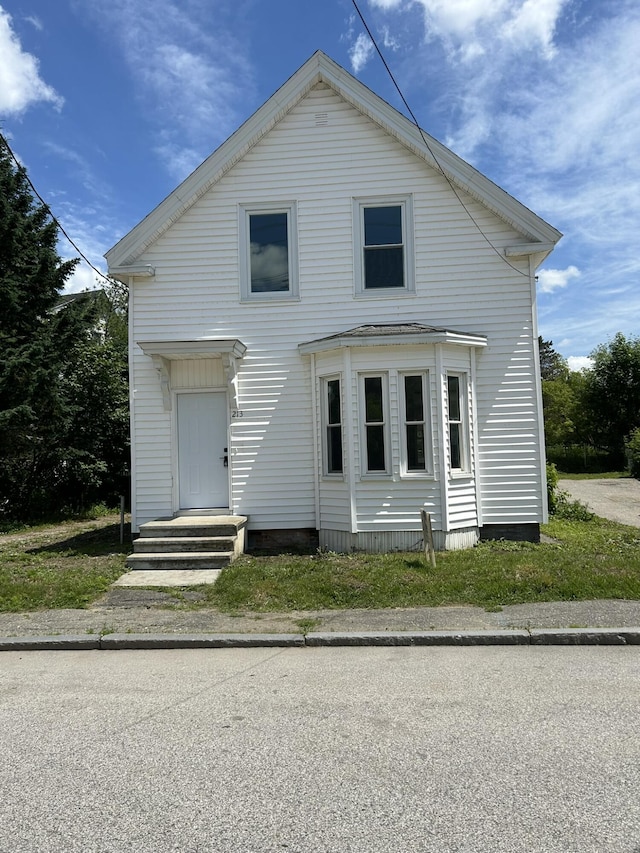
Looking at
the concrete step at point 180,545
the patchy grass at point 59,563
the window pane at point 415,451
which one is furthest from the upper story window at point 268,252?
the patchy grass at point 59,563

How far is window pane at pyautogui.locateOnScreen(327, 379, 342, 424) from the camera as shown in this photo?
11125mm

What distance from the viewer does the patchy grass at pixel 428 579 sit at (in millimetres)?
7438

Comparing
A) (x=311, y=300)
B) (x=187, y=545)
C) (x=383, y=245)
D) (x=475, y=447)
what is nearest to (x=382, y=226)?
(x=383, y=245)

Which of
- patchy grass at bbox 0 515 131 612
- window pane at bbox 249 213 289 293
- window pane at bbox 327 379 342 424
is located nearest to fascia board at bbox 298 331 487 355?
window pane at bbox 327 379 342 424

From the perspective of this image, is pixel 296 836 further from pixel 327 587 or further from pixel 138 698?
pixel 327 587

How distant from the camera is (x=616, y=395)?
3978 cm

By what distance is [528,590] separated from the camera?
7.55 meters

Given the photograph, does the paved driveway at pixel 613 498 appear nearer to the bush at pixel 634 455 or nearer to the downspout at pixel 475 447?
the bush at pixel 634 455

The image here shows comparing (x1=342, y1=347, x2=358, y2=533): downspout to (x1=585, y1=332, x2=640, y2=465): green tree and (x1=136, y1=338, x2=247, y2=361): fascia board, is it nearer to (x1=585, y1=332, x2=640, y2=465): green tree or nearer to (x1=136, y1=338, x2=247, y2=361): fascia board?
(x1=136, y1=338, x2=247, y2=361): fascia board

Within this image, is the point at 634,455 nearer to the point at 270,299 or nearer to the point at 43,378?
the point at 270,299

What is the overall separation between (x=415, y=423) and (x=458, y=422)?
3.01 ft

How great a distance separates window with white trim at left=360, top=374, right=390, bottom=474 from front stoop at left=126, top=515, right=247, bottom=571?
2.53 m

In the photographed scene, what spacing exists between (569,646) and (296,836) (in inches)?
158

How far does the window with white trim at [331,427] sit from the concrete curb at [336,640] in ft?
16.3
